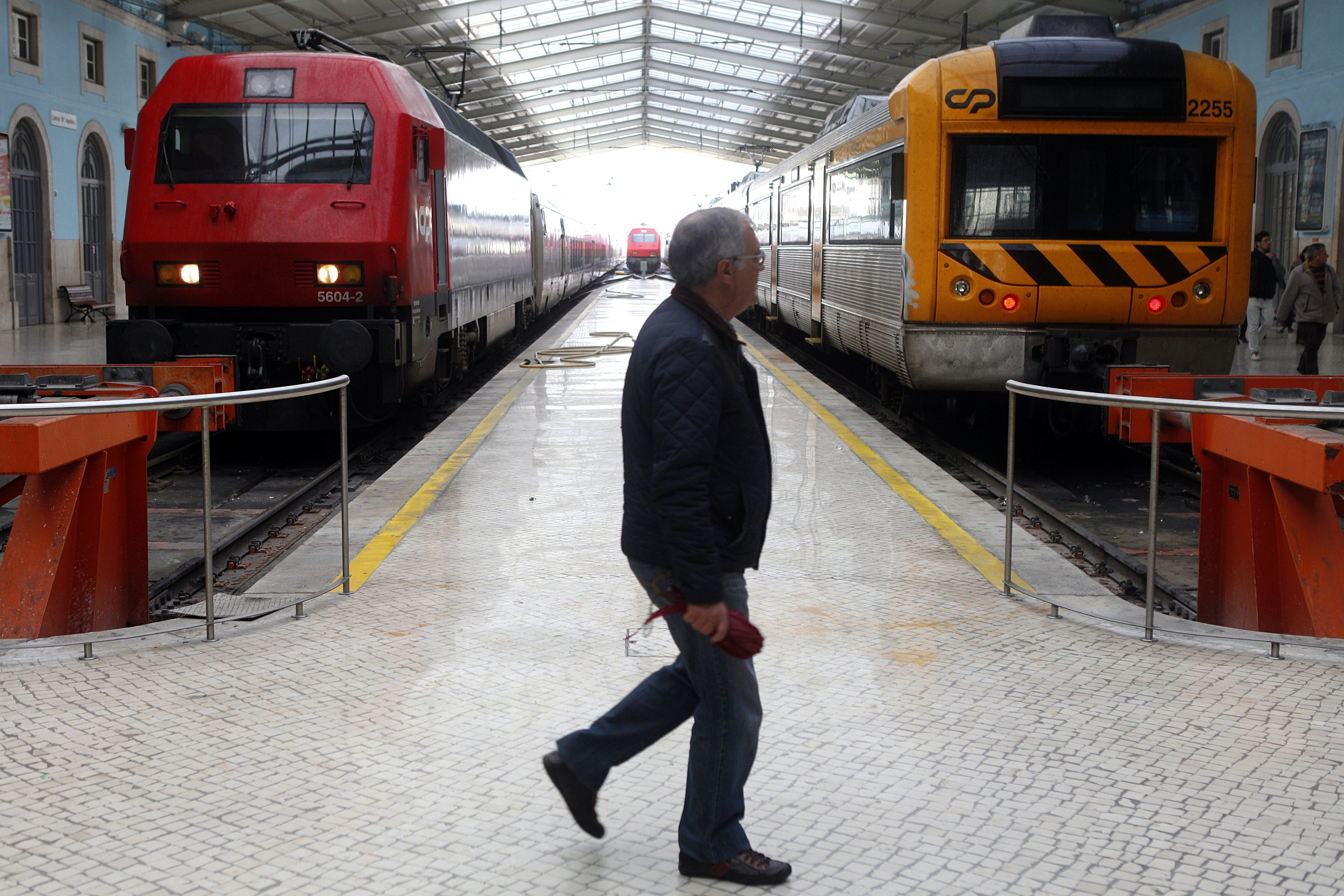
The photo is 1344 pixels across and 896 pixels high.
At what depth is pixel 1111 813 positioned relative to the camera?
3301 mm

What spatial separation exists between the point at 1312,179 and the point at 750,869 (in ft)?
75.9

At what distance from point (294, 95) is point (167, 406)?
5488 mm

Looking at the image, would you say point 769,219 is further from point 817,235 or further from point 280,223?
point 280,223

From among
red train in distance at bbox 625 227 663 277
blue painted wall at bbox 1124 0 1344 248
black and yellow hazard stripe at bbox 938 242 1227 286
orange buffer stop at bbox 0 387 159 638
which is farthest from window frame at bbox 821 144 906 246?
red train in distance at bbox 625 227 663 277

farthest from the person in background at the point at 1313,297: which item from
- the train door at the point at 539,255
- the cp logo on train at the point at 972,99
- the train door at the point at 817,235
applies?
the train door at the point at 539,255

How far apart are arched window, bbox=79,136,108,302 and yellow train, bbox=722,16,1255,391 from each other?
76.1ft

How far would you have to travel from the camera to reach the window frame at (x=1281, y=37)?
22.5 m

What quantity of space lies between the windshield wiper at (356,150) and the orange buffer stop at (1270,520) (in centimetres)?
620

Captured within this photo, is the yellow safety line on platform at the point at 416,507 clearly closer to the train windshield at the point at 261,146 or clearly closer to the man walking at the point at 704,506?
the train windshield at the point at 261,146

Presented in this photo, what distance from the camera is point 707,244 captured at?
2916 millimetres

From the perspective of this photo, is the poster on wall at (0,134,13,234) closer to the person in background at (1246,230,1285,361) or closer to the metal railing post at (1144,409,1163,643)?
the person in background at (1246,230,1285,361)

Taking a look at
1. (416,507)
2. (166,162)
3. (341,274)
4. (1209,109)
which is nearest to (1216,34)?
(1209,109)

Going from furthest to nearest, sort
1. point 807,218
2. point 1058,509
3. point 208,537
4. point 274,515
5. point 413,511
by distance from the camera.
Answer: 1. point 807,218
2. point 1058,509
3. point 274,515
4. point 413,511
5. point 208,537

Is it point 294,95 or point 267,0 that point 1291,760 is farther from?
point 267,0
